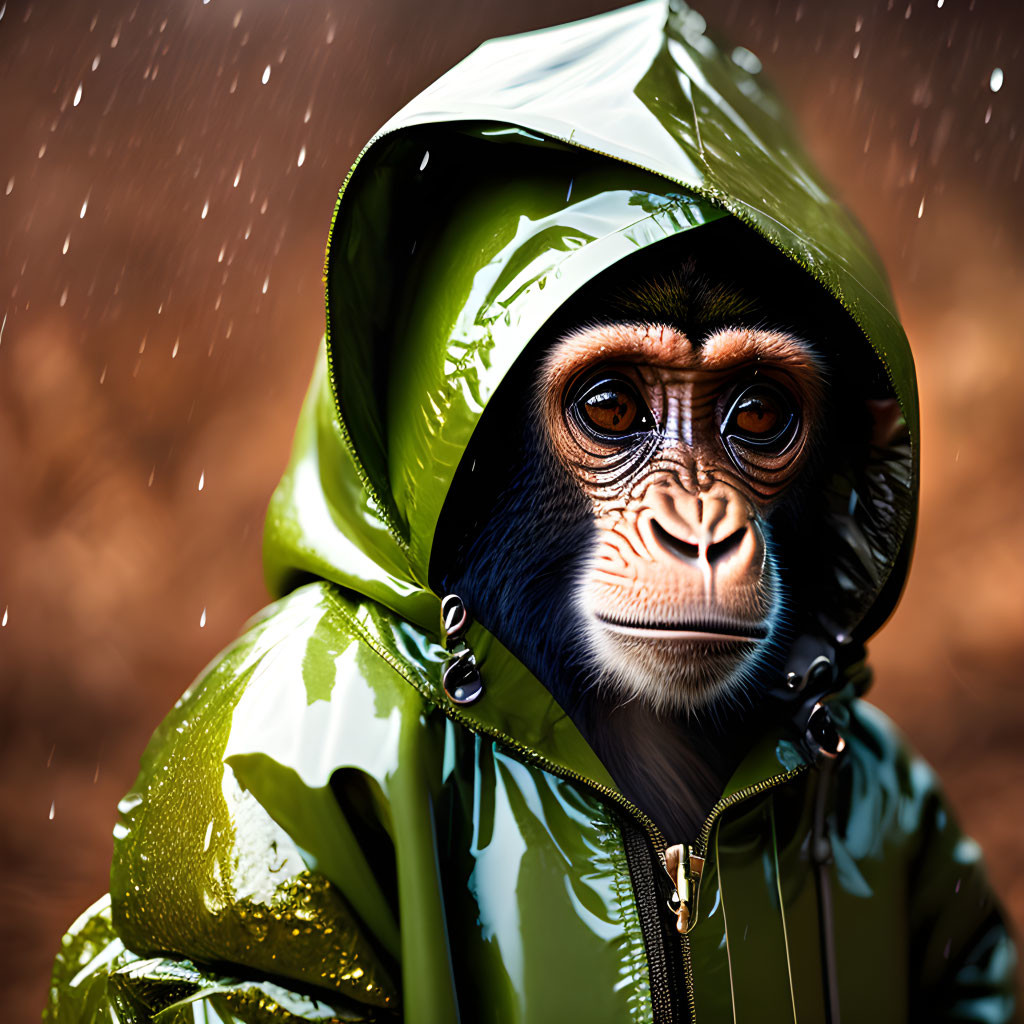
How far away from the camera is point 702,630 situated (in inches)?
49.4

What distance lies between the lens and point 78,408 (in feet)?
9.82

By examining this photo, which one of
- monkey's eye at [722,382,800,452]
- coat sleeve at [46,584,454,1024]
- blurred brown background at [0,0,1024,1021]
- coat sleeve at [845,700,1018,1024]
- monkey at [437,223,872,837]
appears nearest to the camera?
coat sleeve at [46,584,454,1024]

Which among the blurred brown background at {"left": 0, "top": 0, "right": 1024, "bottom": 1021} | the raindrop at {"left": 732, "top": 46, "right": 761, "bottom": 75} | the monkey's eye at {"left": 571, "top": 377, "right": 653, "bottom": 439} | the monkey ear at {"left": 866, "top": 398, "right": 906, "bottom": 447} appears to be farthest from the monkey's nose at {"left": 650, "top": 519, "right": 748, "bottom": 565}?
the blurred brown background at {"left": 0, "top": 0, "right": 1024, "bottom": 1021}

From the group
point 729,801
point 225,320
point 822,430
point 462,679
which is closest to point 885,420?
point 822,430

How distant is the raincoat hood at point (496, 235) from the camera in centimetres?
122

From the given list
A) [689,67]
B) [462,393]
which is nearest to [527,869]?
[462,393]

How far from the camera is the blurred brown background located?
2.94m

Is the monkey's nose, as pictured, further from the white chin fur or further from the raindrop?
the raindrop

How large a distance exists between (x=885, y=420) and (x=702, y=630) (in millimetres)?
423

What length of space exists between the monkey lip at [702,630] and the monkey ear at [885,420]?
1.18ft

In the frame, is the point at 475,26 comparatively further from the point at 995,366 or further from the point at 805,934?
the point at 805,934

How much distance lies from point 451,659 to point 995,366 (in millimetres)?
2330

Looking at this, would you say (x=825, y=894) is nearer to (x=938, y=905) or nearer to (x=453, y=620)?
(x=938, y=905)

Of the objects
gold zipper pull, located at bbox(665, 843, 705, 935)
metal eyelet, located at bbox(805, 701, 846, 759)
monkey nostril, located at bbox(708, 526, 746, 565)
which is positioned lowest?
gold zipper pull, located at bbox(665, 843, 705, 935)
